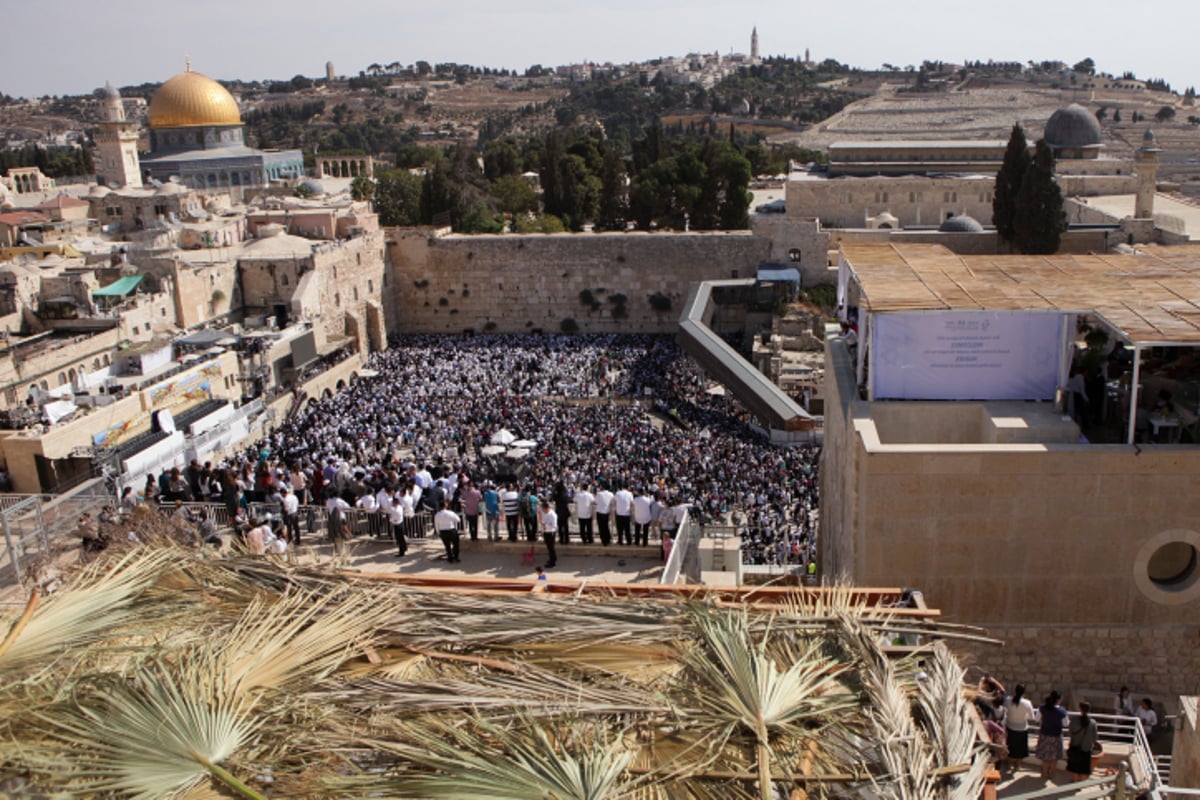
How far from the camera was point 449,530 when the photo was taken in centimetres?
925

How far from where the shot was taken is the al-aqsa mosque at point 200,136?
47.1 metres

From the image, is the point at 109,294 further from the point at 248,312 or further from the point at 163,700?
the point at 163,700

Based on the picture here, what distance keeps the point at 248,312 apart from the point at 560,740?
81.8 feet

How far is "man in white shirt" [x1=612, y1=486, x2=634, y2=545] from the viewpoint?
31.4ft

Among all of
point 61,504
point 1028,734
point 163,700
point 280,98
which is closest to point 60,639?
point 163,700

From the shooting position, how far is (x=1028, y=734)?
5.38 m

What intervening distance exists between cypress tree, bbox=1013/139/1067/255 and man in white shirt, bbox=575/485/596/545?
1803 centimetres

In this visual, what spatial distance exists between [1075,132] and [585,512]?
3474cm

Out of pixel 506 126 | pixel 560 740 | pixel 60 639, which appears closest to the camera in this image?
pixel 560 740

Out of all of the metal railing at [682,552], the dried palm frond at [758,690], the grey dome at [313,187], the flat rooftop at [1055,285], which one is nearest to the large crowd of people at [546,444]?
the metal railing at [682,552]

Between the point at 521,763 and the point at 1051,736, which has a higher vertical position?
the point at 521,763

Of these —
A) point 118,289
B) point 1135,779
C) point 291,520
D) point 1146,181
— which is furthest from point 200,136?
point 1135,779

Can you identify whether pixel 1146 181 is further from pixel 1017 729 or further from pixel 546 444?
pixel 1017 729

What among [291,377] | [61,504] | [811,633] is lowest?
[291,377]
